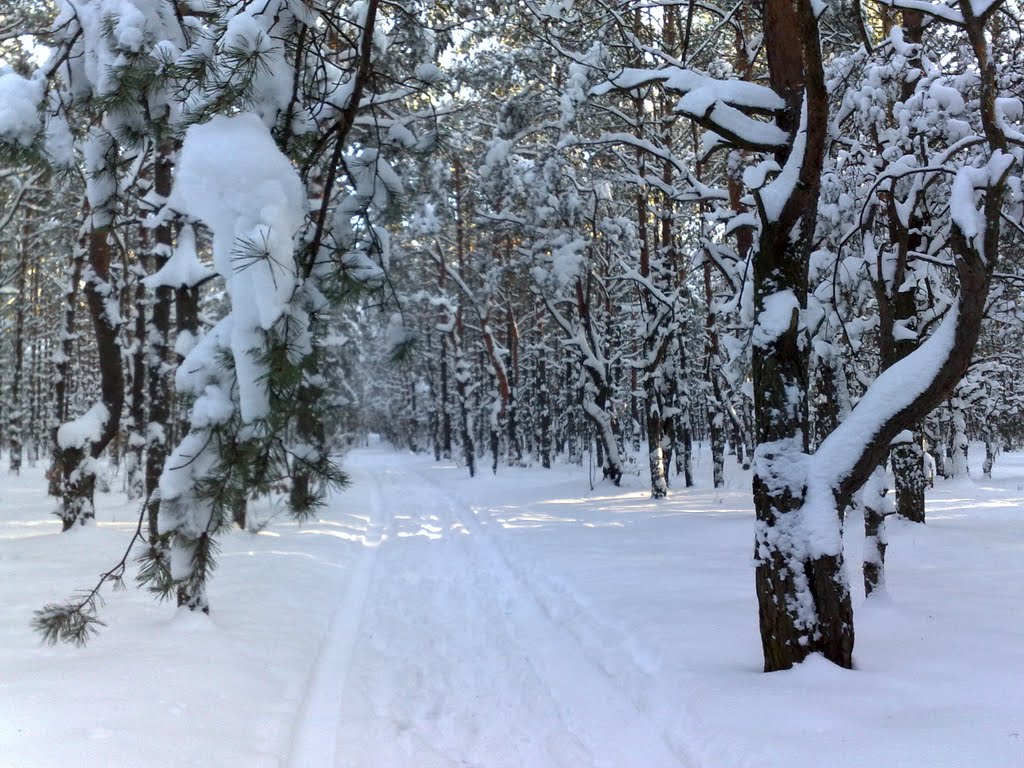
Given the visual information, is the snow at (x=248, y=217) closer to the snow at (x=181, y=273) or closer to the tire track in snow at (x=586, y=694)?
the tire track in snow at (x=586, y=694)

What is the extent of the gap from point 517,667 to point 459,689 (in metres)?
0.61

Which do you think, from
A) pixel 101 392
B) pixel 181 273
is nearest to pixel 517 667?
pixel 181 273

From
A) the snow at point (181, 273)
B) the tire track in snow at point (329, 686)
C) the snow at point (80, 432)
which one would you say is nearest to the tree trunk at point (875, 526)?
the tire track in snow at point (329, 686)

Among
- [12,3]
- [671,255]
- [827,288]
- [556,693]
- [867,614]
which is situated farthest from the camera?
[671,255]

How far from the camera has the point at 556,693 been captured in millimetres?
5312

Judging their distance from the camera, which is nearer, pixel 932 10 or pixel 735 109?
pixel 932 10

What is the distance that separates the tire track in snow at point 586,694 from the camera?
13.8 feet

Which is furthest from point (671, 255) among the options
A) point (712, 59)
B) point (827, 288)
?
point (827, 288)

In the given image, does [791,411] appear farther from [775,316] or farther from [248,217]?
[248,217]

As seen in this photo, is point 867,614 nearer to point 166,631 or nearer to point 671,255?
point 166,631

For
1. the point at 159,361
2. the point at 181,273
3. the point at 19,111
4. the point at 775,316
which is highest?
the point at 19,111

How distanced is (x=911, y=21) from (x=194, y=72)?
9313 millimetres

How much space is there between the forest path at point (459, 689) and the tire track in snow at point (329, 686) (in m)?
0.01

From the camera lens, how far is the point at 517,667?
5.94 metres
